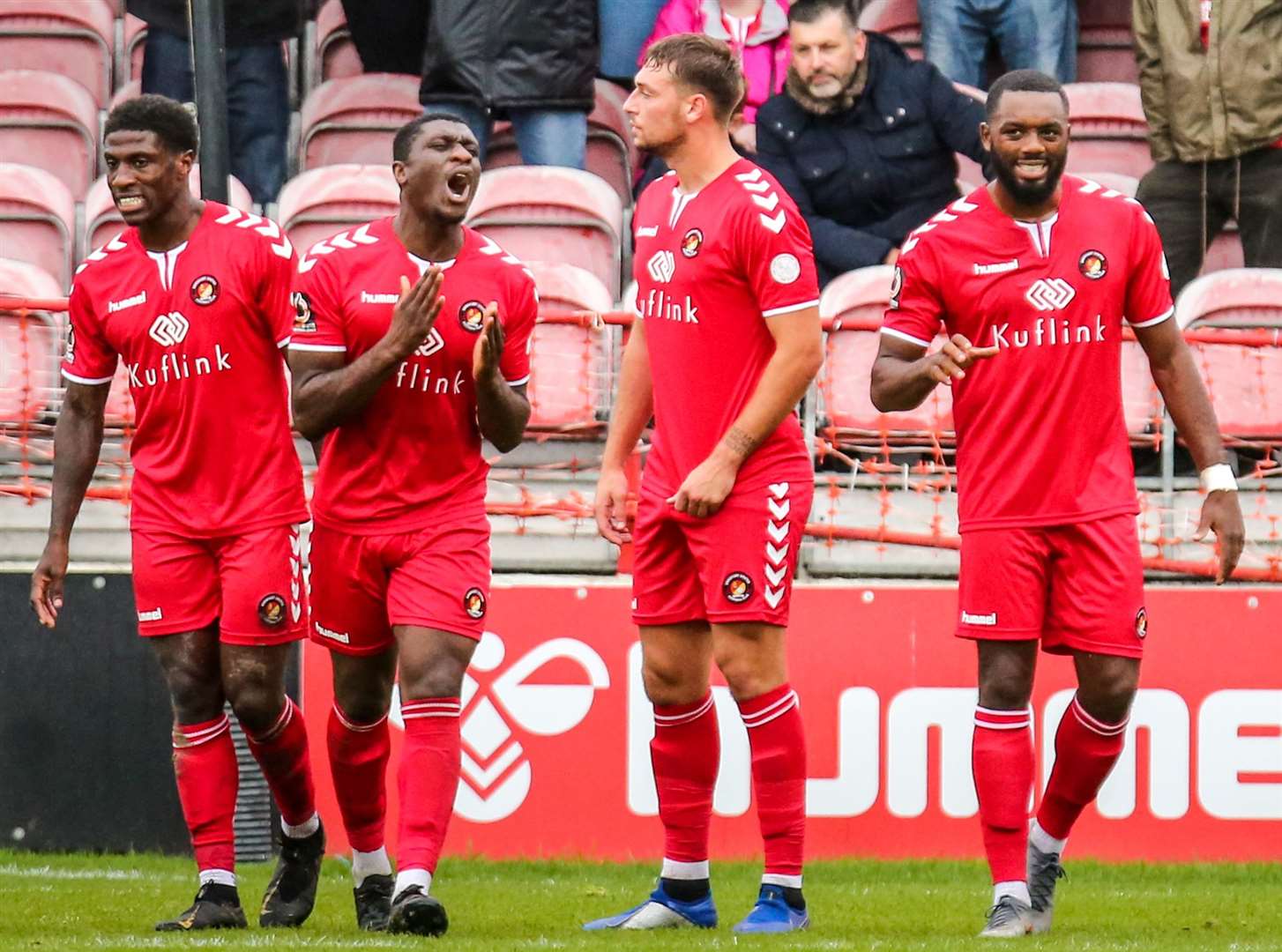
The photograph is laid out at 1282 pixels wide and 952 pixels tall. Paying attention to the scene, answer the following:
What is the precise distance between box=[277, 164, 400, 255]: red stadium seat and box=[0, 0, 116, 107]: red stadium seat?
261 centimetres

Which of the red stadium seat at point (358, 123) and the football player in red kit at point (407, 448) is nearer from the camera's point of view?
the football player in red kit at point (407, 448)

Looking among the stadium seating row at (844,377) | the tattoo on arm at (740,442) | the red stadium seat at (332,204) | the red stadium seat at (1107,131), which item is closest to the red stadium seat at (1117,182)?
the red stadium seat at (1107,131)

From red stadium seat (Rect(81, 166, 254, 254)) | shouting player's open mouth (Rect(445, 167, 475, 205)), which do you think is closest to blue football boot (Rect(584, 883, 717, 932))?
shouting player's open mouth (Rect(445, 167, 475, 205))

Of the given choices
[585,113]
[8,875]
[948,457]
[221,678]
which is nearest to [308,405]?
[221,678]

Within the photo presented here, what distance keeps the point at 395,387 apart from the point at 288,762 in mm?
1102

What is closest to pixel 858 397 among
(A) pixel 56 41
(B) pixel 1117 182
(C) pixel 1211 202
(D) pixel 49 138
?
(C) pixel 1211 202

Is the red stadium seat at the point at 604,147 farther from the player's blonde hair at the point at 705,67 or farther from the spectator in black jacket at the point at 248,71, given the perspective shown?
the player's blonde hair at the point at 705,67

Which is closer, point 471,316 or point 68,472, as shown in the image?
point 471,316

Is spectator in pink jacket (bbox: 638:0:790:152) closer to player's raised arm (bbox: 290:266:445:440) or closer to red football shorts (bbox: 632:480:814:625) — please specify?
red football shorts (bbox: 632:480:814:625)

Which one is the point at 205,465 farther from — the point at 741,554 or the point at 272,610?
the point at 741,554

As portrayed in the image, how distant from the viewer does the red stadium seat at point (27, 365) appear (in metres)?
8.40

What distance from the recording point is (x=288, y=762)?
6.26 meters

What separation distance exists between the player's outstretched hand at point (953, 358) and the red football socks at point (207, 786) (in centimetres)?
215

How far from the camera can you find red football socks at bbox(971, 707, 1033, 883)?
5766 mm
